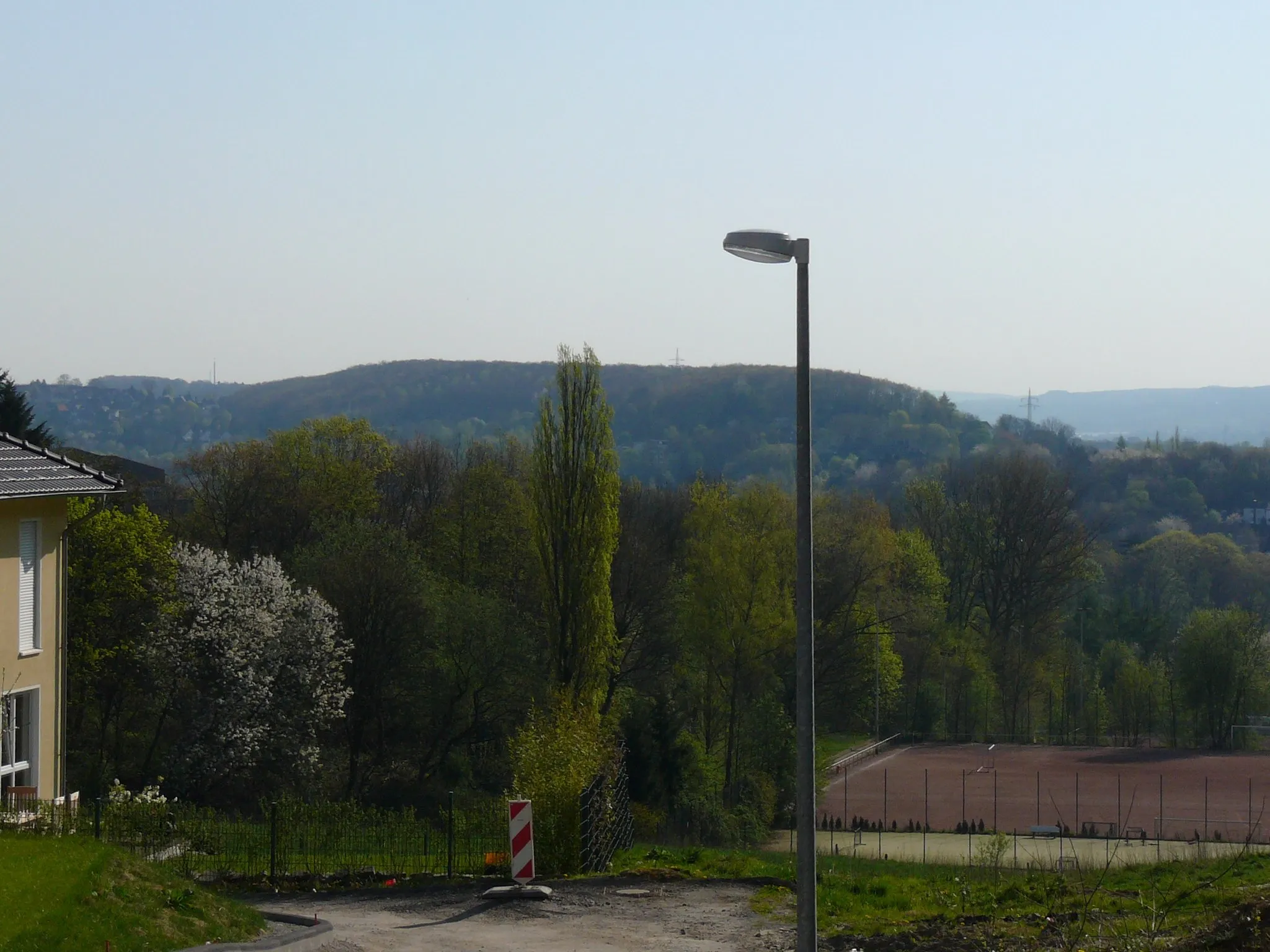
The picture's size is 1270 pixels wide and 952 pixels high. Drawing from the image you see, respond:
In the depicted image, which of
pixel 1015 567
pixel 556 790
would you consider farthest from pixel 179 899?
pixel 1015 567

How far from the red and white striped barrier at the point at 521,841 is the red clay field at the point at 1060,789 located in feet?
115

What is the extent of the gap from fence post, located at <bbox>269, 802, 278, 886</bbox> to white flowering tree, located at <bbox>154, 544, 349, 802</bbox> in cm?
2059

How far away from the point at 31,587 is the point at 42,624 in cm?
67

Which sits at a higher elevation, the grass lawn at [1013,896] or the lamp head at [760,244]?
the lamp head at [760,244]

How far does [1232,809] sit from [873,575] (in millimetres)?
20007

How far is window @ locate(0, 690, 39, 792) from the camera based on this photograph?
853 inches

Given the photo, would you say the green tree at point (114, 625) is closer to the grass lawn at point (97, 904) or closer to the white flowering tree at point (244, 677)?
the white flowering tree at point (244, 677)

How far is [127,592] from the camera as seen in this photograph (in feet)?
133

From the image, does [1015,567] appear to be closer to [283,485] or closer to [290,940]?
[283,485]

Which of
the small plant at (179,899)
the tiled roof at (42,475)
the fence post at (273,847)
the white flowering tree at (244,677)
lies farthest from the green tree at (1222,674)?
the small plant at (179,899)

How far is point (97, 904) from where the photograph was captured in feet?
41.8

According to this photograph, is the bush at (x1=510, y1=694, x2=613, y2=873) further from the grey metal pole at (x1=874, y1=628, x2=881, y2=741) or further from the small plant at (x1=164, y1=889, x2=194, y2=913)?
the grey metal pole at (x1=874, y1=628, x2=881, y2=741)

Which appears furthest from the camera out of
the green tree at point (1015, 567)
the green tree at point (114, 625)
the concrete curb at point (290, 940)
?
the green tree at point (1015, 567)

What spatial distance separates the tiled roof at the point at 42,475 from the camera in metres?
21.1
